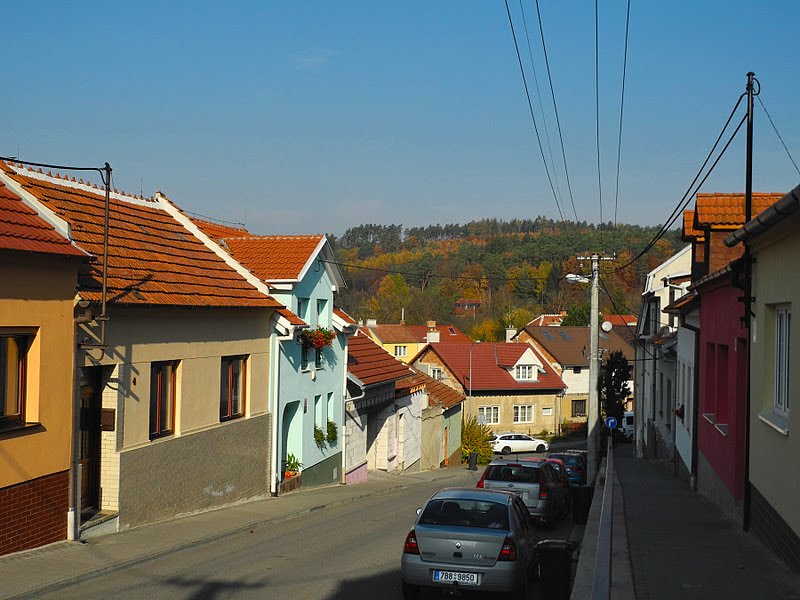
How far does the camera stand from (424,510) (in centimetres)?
1098

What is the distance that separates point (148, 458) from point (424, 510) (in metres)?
5.83

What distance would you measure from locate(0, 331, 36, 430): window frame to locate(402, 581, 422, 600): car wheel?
538 cm

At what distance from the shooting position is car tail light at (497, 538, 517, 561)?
400 inches

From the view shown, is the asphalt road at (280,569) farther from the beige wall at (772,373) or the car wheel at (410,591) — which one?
the beige wall at (772,373)

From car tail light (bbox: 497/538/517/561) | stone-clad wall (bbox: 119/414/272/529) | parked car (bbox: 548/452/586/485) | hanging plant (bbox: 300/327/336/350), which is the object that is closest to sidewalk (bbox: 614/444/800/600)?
car tail light (bbox: 497/538/517/561)

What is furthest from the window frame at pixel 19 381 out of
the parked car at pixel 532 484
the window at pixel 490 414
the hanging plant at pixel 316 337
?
the window at pixel 490 414

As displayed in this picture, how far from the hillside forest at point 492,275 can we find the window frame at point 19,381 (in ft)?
268

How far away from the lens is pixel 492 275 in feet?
440

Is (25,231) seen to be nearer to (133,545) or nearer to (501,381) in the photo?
(133,545)

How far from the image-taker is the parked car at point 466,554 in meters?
10.1

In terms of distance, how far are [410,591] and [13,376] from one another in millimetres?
5743

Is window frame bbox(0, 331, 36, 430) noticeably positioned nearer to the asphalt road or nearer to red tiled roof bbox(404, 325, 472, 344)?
the asphalt road

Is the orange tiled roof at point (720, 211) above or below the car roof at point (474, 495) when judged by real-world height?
above

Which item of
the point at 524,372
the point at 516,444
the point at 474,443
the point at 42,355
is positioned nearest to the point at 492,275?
the point at 524,372
